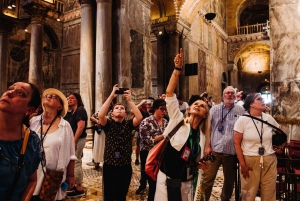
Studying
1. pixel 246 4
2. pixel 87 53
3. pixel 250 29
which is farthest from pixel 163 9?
pixel 246 4

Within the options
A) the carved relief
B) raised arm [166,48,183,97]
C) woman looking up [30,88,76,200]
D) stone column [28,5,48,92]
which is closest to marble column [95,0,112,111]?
stone column [28,5,48,92]

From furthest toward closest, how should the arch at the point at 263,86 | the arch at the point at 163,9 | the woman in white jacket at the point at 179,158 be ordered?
the arch at the point at 263,86 < the arch at the point at 163,9 < the woman in white jacket at the point at 179,158

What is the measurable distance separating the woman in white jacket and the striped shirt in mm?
1449

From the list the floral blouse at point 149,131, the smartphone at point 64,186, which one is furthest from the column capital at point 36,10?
the smartphone at point 64,186

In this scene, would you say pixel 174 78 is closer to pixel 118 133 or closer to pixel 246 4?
pixel 118 133

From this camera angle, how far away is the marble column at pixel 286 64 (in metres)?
5.31

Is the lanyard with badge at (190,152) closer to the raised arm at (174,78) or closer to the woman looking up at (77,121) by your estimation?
the raised arm at (174,78)

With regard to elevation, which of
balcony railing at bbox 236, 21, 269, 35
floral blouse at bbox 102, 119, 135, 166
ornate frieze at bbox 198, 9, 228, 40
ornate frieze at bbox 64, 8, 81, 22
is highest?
balcony railing at bbox 236, 21, 269, 35

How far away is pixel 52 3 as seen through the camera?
12609 mm

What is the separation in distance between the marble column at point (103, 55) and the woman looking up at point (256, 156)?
5.71 metres

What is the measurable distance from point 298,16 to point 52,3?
1177 centimetres

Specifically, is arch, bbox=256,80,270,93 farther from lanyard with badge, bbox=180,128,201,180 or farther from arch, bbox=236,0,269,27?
lanyard with badge, bbox=180,128,201,180

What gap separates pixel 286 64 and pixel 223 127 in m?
2.81

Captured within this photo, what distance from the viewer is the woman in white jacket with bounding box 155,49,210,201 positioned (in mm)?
2289
